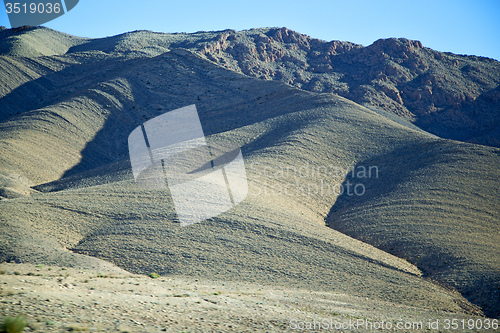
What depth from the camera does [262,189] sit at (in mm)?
26078

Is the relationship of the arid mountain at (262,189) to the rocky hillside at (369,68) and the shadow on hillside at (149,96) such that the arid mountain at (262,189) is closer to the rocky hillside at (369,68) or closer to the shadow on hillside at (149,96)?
the shadow on hillside at (149,96)

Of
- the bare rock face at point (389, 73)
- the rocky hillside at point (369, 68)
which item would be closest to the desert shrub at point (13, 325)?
the bare rock face at point (389, 73)

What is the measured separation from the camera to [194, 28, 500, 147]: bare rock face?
66.6m

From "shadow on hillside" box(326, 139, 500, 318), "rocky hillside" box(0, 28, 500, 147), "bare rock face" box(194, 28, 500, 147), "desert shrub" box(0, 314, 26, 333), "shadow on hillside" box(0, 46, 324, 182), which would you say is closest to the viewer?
"desert shrub" box(0, 314, 26, 333)

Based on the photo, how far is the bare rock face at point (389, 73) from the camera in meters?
66.6

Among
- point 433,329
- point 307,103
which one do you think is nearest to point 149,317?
point 433,329

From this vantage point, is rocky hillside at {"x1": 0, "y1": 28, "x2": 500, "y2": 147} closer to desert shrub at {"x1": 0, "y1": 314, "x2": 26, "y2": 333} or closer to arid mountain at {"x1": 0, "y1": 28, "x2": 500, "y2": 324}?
arid mountain at {"x1": 0, "y1": 28, "x2": 500, "y2": 324}

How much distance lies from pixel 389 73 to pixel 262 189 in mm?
61040

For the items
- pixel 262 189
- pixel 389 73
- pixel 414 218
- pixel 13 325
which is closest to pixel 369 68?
pixel 389 73

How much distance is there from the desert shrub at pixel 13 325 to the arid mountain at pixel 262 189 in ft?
27.3

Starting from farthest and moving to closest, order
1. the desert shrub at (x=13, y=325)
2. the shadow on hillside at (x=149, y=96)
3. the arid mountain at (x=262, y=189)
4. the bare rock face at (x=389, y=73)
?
the bare rock face at (x=389, y=73) → the shadow on hillside at (x=149, y=96) → the arid mountain at (x=262, y=189) → the desert shrub at (x=13, y=325)

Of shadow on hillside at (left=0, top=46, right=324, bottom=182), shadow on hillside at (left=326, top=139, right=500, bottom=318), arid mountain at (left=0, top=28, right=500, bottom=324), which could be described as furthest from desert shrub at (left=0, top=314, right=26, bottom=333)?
shadow on hillside at (left=0, top=46, right=324, bottom=182)

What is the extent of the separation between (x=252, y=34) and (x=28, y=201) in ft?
252

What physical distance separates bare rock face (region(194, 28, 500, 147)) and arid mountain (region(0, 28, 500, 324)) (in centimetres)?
122
